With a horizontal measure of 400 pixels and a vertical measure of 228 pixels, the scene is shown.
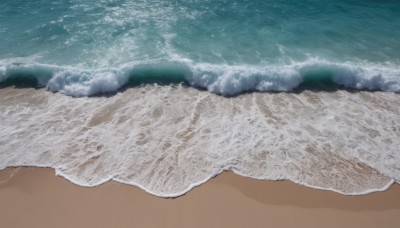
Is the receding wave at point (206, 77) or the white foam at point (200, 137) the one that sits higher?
the receding wave at point (206, 77)

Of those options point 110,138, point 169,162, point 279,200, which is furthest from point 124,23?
point 279,200

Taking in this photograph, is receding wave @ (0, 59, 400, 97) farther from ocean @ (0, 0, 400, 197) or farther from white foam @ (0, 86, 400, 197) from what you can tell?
white foam @ (0, 86, 400, 197)

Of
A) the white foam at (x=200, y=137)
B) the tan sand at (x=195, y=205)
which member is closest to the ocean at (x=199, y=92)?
the white foam at (x=200, y=137)

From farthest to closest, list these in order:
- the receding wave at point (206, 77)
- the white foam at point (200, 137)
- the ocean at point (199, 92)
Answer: the receding wave at point (206, 77)
the ocean at point (199, 92)
the white foam at point (200, 137)

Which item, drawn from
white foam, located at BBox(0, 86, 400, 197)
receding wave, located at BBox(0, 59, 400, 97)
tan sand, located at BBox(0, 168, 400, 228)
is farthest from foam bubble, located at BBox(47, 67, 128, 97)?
tan sand, located at BBox(0, 168, 400, 228)

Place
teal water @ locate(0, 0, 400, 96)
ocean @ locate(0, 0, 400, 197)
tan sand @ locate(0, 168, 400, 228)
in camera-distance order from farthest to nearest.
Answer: teal water @ locate(0, 0, 400, 96)
ocean @ locate(0, 0, 400, 197)
tan sand @ locate(0, 168, 400, 228)

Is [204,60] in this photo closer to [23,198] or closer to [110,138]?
[110,138]

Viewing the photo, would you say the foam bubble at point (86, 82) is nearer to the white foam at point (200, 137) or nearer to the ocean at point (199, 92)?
the ocean at point (199, 92)
